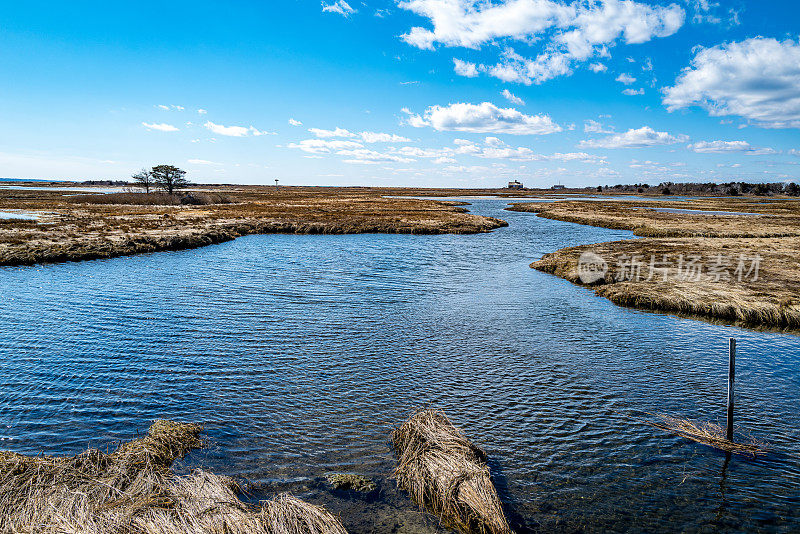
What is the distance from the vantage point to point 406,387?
52.1 feet

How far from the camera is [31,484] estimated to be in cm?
912

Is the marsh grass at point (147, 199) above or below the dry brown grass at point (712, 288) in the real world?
above

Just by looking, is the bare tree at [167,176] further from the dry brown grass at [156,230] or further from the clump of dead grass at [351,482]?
the clump of dead grass at [351,482]

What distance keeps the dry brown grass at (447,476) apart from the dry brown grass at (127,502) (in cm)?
236

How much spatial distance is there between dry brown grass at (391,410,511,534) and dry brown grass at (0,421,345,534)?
2362 millimetres

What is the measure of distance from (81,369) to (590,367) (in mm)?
20186

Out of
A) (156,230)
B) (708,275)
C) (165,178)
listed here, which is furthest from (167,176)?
(708,275)

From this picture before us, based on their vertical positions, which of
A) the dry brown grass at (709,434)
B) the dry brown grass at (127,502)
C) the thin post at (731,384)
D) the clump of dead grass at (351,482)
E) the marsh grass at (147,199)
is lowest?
the clump of dead grass at (351,482)

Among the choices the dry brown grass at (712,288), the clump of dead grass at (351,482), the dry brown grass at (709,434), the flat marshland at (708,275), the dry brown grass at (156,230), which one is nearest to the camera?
the clump of dead grass at (351,482)

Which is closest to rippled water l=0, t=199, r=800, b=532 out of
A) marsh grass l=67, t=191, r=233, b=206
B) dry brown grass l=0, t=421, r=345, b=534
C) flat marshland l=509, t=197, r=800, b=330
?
dry brown grass l=0, t=421, r=345, b=534

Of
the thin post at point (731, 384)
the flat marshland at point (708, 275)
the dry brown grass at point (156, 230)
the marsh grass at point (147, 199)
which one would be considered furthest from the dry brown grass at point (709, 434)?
the marsh grass at point (147, 199)

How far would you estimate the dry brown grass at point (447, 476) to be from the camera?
923 cm

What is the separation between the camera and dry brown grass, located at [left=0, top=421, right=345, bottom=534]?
8133mm

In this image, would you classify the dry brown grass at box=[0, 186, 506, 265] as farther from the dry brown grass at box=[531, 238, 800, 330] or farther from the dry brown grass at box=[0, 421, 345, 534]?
the dry brown grass at box=[0, 421, 345, 534]
